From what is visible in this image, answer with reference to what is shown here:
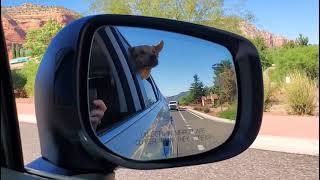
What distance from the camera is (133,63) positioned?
1389 millimetres

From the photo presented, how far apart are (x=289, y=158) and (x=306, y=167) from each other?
2.44 feet

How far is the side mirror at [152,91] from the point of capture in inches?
51.8

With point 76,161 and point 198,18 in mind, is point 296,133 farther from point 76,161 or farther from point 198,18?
point 76,161

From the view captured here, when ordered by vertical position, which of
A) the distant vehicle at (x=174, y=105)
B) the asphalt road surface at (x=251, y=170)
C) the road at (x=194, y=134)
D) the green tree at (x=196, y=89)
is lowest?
the asphalt road surface at (x=251, y=170)

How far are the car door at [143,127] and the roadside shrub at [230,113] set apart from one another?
0.48 ft

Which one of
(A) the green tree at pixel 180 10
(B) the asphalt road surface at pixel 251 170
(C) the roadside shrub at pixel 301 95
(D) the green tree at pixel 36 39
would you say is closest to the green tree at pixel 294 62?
(C) the roadside shrub at pixel 301 95

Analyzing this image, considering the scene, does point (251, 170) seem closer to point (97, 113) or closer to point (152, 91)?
point (152, 91)

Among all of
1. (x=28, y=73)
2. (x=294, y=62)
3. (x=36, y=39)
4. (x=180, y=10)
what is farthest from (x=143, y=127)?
(x=294, y=62)

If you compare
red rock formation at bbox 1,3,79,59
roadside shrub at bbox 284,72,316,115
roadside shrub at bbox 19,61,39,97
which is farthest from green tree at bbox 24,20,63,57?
roadside shrub at bbox 284,72,316,115

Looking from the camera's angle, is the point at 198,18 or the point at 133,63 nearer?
the point at 133,63

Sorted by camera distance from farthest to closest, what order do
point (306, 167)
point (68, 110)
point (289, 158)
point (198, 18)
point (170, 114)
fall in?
point (198, 18) < point (289, 158) < point (306, 167) < point (170, 114) < point (68, 110)

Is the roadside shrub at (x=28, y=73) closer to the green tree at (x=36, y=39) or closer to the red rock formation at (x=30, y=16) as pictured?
the green tree at (x=36, y=39)

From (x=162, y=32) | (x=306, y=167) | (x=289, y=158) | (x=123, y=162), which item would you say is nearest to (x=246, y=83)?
(x=162, y=32)

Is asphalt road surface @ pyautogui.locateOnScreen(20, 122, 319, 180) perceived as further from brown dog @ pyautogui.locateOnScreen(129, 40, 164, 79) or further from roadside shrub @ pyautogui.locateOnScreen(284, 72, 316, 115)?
roadside shrub @ pyautogui.locateOnScreen(284, 72, 316, 115)
